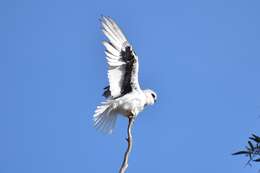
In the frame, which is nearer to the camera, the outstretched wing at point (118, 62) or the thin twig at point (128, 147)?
the thin twig at point (128, 147)

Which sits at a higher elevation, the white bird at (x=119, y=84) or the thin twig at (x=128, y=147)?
the white bird at (x=119, y=84)

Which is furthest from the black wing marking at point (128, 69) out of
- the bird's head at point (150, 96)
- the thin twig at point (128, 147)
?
the thin twig at point (128, 147)

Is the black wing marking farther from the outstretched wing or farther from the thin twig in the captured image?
the thin twig

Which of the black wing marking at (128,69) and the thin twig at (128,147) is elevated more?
the black wing marking at (128,69)

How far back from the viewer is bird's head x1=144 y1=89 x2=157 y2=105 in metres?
9.24

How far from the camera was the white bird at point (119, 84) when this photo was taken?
8.84 meters

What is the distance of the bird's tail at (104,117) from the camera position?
8750 millimetres

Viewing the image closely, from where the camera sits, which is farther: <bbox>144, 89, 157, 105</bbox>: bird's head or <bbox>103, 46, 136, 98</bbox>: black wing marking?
<bbox>144, 89, 157, 105</bbox>: bird's head

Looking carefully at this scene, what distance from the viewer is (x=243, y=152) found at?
6.03m

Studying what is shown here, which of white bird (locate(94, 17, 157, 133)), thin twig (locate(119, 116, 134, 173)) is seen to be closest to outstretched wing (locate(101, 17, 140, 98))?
white bird (locate(94, 17, 157, 133))

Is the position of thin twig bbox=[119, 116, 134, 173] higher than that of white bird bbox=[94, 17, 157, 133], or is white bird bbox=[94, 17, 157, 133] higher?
white bird bbox=[94, 17, 157, 133]

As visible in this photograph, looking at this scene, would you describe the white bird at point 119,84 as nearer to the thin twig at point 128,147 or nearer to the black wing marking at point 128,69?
the black wing marking at point 128,69

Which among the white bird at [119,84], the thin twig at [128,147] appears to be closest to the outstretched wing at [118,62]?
the white bird at [119,84]

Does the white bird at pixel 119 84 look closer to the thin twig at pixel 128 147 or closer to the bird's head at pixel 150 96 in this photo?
the bird's head at pixel 150 96
